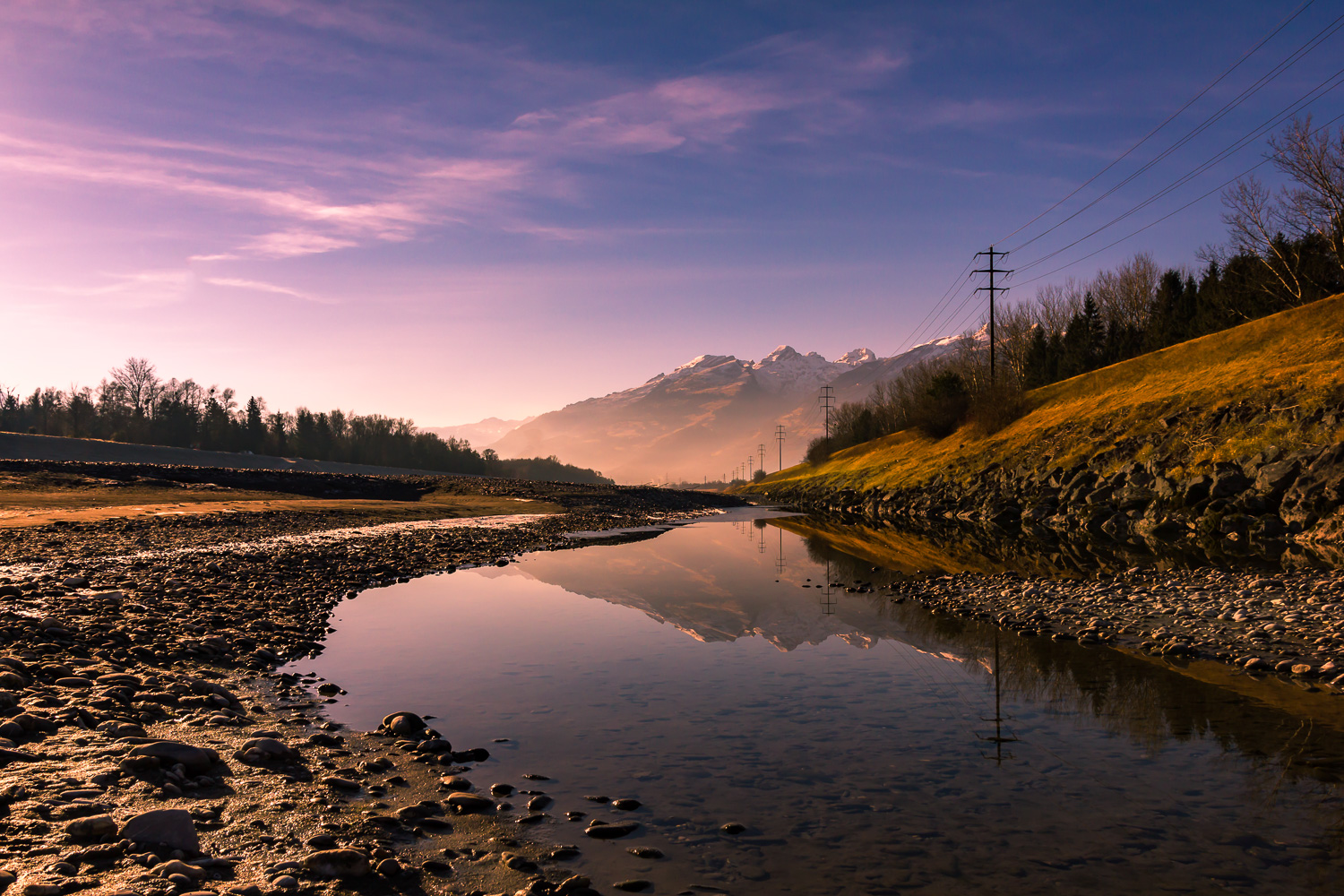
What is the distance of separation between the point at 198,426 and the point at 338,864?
149 m

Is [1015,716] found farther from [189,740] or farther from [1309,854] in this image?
[189,740]

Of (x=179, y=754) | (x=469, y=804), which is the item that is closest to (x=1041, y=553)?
(x=469, y=804)

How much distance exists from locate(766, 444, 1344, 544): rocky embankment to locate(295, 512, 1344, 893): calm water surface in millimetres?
22610

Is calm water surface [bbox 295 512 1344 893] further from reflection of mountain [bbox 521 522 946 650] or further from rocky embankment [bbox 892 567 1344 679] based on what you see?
rocky embankment [bbox 892 567 1344 679]

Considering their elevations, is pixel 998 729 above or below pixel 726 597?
above

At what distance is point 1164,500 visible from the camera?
119 ft

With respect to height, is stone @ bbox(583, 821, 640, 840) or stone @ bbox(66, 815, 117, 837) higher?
stone @ bbox(66, 815, 117, 837)

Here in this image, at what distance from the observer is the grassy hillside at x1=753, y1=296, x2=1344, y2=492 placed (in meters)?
34.6

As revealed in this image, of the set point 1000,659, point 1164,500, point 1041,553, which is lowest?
point 1000,659

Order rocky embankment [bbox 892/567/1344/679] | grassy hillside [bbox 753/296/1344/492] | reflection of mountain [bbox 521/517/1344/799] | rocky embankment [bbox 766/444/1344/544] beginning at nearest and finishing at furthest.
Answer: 1. reflection of mountain [bbox 521/517/1344/799]
2. rocky embankment [bbox 892/567/1344/679]
3. rocky embankment [bbox 766/444/1344/544]
4. grassy hillside [bbox 753/296/1344/492]

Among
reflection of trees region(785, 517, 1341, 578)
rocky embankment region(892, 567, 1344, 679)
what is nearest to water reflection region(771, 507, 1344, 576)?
reflection of trees region(785, 517, 1341, 578)

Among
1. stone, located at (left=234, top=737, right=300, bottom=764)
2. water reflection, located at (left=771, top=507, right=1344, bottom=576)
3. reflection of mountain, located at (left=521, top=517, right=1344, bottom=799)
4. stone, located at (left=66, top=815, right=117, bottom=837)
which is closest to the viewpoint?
stone, located at (left=66, top=815, right=117, bottom=837)

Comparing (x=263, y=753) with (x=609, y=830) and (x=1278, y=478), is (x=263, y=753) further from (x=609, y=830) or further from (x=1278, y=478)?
(x=1278, y=478)

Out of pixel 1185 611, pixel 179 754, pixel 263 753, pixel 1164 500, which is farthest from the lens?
pixel 1164 500
